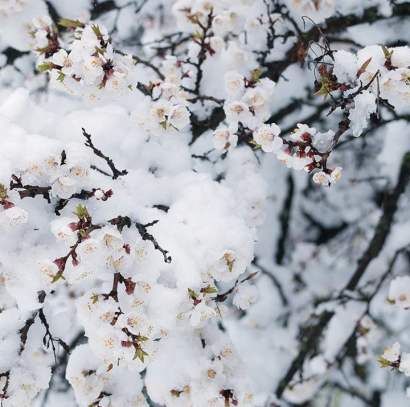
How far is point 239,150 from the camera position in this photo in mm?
2568

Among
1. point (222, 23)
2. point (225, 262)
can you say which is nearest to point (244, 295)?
point (225, 262)

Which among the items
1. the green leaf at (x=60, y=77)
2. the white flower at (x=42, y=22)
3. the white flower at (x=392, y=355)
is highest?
the white flower at (x=42, y=22)

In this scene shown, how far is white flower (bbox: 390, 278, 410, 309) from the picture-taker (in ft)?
8.86

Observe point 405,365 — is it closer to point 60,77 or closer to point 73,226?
point 73,226

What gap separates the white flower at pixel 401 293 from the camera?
2699 mm

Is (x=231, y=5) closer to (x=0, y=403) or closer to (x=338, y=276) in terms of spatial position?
(x=0, y=403)

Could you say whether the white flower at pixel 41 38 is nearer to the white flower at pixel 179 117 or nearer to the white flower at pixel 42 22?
the white flower at pixel 42 22

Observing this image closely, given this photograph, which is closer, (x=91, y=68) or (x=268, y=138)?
(x=91, y=68)

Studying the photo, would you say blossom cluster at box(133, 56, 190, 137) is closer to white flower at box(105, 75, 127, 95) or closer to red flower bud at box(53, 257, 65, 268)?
white flower at box(105, 75, 127, 95)

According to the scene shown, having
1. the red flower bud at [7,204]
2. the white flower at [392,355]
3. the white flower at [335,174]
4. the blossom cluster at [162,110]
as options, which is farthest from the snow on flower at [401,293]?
the red flower bud at [7,204]

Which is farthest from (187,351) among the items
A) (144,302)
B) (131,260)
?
(131,260)

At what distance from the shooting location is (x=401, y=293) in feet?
9.00

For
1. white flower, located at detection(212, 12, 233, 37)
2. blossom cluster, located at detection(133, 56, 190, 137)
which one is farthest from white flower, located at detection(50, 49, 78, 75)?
white flower, located at detection(212, 12, 233, 37)

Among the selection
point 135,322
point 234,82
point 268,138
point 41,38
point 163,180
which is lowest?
point 135,322
